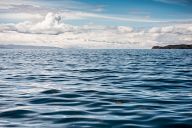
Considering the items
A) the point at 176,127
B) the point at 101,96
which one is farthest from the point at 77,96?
the point at 176,127

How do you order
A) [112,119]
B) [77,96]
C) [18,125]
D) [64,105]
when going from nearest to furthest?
[18,125]
[112,119]
[64,105]
[77,96]

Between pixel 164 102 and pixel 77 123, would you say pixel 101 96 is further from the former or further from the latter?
pixel 77 123

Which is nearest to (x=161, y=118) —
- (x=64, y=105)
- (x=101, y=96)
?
(x=64, y=105)

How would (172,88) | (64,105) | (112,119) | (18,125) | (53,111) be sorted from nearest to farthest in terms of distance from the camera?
(18,125) → (112,119) → (53,111) → (64,105) → (172,88)

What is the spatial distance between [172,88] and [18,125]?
1273cm

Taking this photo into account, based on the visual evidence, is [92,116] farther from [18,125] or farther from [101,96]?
[101,96]

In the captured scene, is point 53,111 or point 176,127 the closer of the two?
point 176,127

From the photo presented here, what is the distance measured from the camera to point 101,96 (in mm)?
18484

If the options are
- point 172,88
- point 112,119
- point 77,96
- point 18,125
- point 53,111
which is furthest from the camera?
point 172,88

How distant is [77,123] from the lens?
12.1m

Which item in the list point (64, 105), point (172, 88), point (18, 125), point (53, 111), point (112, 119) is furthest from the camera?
point (172, 88)

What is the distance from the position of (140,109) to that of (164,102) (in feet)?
6.97

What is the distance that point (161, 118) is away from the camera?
12.9m

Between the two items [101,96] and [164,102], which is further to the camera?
[101,96]
